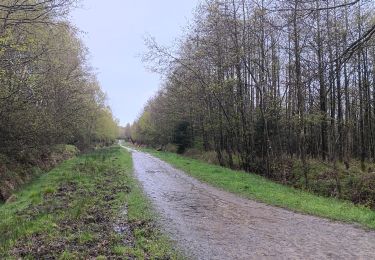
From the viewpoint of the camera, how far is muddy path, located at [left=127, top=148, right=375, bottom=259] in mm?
7480

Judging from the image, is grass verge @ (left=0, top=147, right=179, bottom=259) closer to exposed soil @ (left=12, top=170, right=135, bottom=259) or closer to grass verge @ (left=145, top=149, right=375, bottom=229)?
exposed soil @ (left=12, top=170, right=135, bottom=259)

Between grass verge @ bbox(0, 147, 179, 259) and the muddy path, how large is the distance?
65cm

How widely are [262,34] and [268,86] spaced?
343cm

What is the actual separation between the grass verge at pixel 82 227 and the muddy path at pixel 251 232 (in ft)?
2.15

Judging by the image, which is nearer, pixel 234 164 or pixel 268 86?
pixel 268 86

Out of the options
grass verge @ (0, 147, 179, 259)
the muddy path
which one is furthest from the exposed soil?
the muddy path

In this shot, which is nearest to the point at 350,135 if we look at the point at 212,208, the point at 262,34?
the point at 262,34

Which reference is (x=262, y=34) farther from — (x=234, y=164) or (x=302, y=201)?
(x=302, y=201)

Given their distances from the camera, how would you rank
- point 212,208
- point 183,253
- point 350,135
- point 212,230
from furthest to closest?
point 350,135 → point 212,208 → point 212,230 → point 183,253

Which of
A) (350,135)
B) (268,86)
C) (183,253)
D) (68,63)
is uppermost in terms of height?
(68,63)

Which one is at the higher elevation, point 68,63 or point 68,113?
point 68,63

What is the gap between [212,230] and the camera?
939 centimetres

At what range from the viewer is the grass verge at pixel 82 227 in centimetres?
755

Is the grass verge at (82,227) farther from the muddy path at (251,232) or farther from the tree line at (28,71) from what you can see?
the tree line at (28,71)
